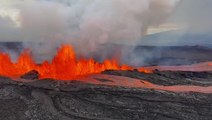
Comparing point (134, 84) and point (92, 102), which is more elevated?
point (134, 84)

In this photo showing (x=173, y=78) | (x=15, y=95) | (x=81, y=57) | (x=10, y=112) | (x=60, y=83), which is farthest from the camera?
(x=81, y=57)

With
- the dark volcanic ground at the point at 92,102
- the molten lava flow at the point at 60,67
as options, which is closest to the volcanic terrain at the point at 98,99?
the dark volcanic ground at the point at 92,102

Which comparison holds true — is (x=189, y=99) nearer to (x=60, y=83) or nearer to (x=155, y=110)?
(x=155, y=110)

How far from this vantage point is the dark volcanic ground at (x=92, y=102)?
2719cm

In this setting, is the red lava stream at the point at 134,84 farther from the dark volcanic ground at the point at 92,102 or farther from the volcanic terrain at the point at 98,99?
the dark volcanic ground at the point at 92,102

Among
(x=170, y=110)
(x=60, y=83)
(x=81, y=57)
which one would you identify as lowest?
(x=170, y=110)

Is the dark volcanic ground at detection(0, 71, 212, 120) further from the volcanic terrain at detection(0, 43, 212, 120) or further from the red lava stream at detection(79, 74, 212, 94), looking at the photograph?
the red lava stream at detection(79, 74, 212, 94)

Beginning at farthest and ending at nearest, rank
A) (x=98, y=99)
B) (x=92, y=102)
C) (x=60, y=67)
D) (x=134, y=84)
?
(x=60, y=67) < (x=134, y=84) < (x=98, y=99) < (x=92, y=102)

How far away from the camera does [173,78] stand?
43.0 metres

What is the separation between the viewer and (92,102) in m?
29.8

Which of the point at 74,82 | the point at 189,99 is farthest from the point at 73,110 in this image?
the point at 189,99

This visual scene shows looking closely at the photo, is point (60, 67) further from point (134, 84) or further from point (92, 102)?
point (92, 102)

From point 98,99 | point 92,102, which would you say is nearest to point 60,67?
point 98,99

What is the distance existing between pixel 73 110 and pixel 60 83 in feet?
21.6
